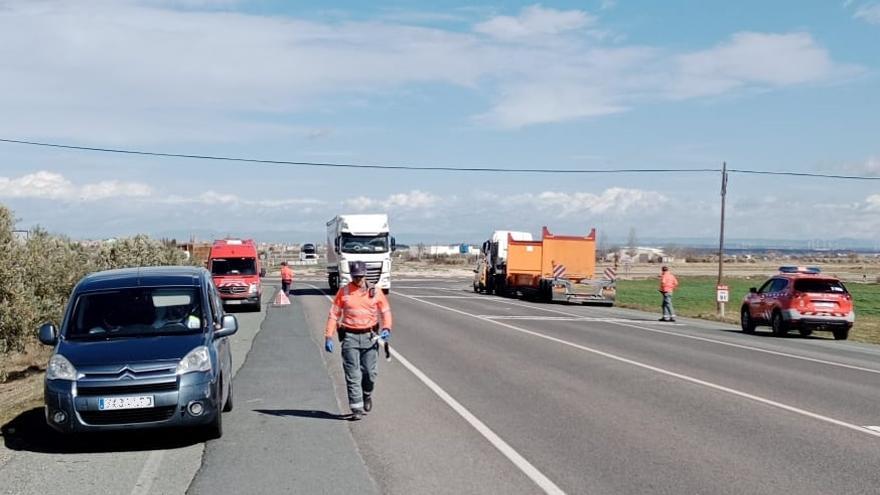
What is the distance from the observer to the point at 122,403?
9.13m

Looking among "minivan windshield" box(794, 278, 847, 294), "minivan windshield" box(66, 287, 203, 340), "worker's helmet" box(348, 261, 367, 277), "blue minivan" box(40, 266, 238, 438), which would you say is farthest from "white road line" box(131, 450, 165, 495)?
"minivan windshield" box(794, 278, 847, 294)

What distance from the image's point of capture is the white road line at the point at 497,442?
309 inches

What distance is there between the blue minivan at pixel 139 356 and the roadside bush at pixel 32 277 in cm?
720

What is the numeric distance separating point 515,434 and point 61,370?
14.7ft

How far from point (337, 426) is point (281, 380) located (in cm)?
432

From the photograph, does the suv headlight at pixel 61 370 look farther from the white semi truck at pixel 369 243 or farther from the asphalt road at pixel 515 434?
the white semi truck at pixel 369 243

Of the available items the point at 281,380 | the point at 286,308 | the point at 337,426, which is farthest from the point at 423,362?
the point at 286,308

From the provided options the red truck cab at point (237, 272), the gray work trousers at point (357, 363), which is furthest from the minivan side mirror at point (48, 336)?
the red truck cab at point (237, 272)

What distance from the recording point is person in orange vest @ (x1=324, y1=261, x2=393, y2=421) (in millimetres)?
10820

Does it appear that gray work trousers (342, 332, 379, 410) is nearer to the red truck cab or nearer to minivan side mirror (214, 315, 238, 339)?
minivan side mirror (214, 315, 238, 339)

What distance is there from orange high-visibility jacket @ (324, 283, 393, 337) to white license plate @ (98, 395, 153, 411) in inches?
93.6

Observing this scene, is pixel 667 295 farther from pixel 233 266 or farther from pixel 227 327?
pixel 227 327

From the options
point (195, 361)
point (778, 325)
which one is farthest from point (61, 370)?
point (778, 325)

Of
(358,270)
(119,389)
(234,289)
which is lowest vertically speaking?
(234,289)
